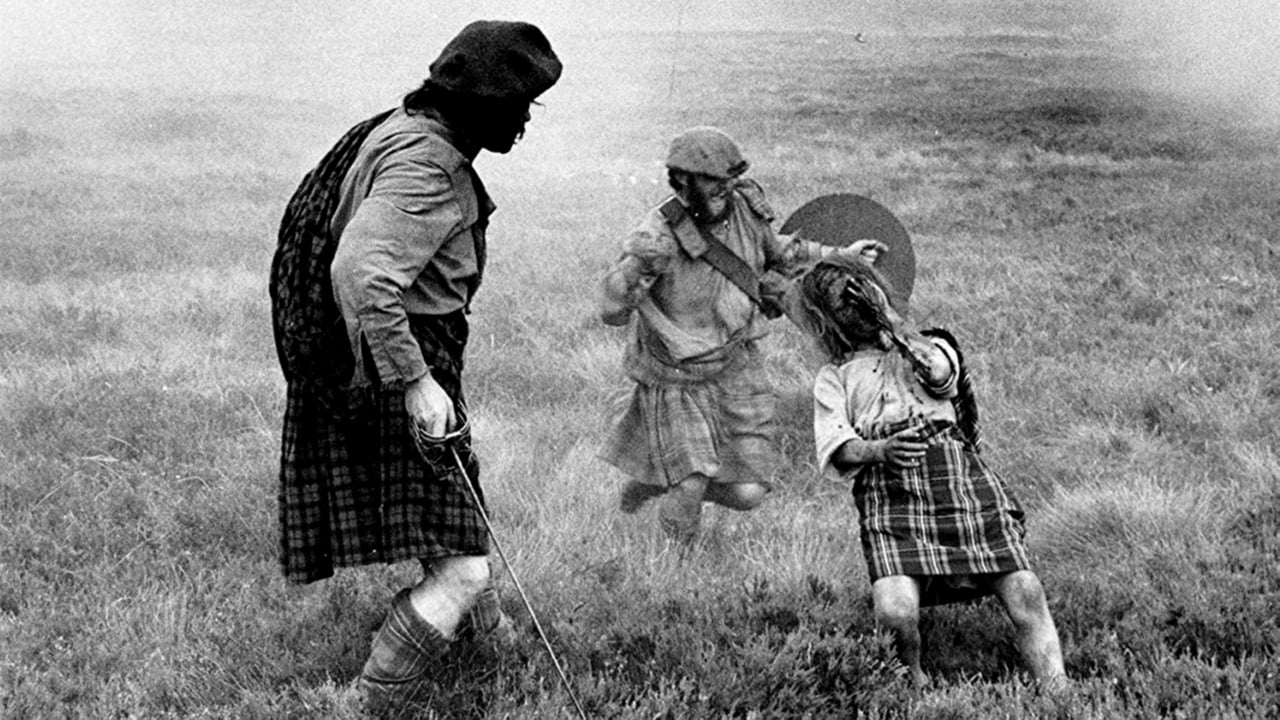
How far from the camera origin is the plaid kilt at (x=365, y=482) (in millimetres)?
3322

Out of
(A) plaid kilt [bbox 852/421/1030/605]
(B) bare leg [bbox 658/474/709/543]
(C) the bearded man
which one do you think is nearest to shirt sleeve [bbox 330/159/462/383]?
(A) plaid kilt [bbox 852/421/1030/605]

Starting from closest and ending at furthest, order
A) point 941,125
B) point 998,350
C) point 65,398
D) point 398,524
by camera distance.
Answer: point 398,524 → point 65,398 → point 998,350 → point 941,125

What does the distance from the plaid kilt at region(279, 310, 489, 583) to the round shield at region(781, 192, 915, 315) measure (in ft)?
6.04

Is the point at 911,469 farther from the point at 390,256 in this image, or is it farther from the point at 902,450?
the point at 390,256

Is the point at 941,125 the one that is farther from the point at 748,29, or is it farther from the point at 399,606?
the point at 399,606

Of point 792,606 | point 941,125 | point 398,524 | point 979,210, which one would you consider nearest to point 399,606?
point 398,524

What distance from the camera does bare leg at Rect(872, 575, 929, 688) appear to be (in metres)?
3.56

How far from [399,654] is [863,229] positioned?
237cm

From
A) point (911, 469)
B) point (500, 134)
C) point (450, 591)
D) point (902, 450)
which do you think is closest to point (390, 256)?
point (500, 134)

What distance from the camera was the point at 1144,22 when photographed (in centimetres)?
3244

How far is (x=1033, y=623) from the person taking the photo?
139 inches

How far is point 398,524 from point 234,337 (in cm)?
542

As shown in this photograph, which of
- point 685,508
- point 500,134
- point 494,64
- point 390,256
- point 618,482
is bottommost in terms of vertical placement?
point 618,482

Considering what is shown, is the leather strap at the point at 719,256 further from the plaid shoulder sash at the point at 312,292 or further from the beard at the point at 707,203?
the plaid shoulder sash at the point at 312,292
